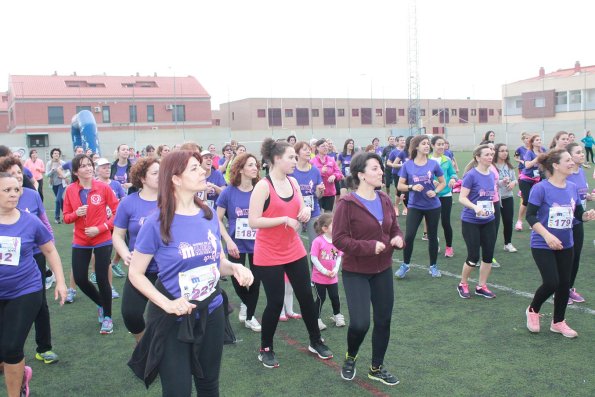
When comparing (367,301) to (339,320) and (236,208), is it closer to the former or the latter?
(339,320)

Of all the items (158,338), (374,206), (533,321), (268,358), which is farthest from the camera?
(533,321)

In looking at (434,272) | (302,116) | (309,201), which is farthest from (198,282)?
(302,116)

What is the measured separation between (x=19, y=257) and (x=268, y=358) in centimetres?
233

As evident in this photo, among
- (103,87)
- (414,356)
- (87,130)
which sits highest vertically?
(103,87)

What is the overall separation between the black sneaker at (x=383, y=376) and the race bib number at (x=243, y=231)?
2.00m

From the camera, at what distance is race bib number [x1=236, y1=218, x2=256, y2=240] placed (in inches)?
236

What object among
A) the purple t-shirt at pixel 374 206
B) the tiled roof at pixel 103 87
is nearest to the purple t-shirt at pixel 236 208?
the purple t-shirt at pixel 374 206

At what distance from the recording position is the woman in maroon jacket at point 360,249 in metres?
4.48

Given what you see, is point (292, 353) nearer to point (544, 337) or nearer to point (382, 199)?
point (382, 199)

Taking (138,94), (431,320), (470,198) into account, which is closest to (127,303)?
(431,320)

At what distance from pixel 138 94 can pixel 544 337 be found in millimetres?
53620

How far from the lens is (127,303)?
15.5ft

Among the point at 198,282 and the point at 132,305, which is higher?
the point at 198,282

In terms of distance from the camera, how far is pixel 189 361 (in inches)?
126
